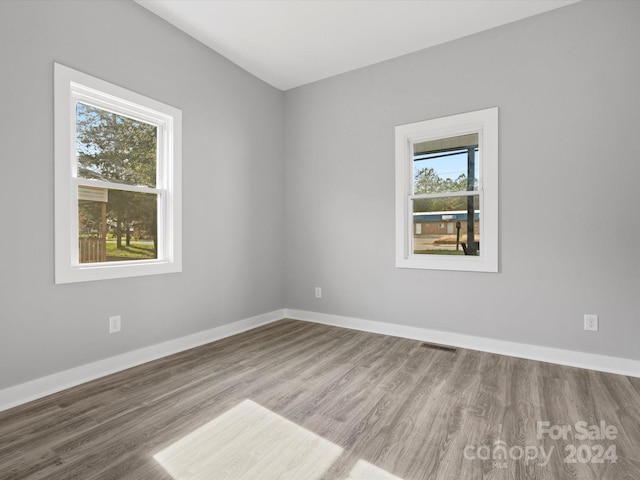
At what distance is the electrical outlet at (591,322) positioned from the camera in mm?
2721

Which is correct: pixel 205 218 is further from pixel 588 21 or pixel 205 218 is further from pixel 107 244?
pixel 588 21

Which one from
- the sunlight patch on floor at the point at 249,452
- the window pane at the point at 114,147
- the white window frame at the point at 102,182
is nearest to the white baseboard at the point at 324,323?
the white window frame at the point at 102,182

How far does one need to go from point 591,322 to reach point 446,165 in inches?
73.2

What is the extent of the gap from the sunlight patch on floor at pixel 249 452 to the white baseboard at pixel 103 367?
1.20 m

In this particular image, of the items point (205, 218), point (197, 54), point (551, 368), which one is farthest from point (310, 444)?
point (197, 54)

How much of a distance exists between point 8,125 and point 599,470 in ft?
12.2

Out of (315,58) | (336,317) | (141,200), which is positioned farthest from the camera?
(336,317)

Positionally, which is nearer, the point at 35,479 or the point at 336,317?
the point at 35,479

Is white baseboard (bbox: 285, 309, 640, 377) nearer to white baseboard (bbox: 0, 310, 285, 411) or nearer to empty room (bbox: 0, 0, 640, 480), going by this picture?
empty room (bbox: 0, 0, 640, 480)

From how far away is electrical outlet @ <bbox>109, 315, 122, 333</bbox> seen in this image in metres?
2.63

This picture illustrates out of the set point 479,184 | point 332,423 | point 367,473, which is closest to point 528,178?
point 479,184

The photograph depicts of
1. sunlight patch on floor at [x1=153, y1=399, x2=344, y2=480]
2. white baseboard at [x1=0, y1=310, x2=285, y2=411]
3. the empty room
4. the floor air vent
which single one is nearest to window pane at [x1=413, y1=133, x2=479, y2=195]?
the empty room

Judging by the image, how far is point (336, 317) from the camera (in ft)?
13.4

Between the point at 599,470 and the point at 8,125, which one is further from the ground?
the point at 8,125
